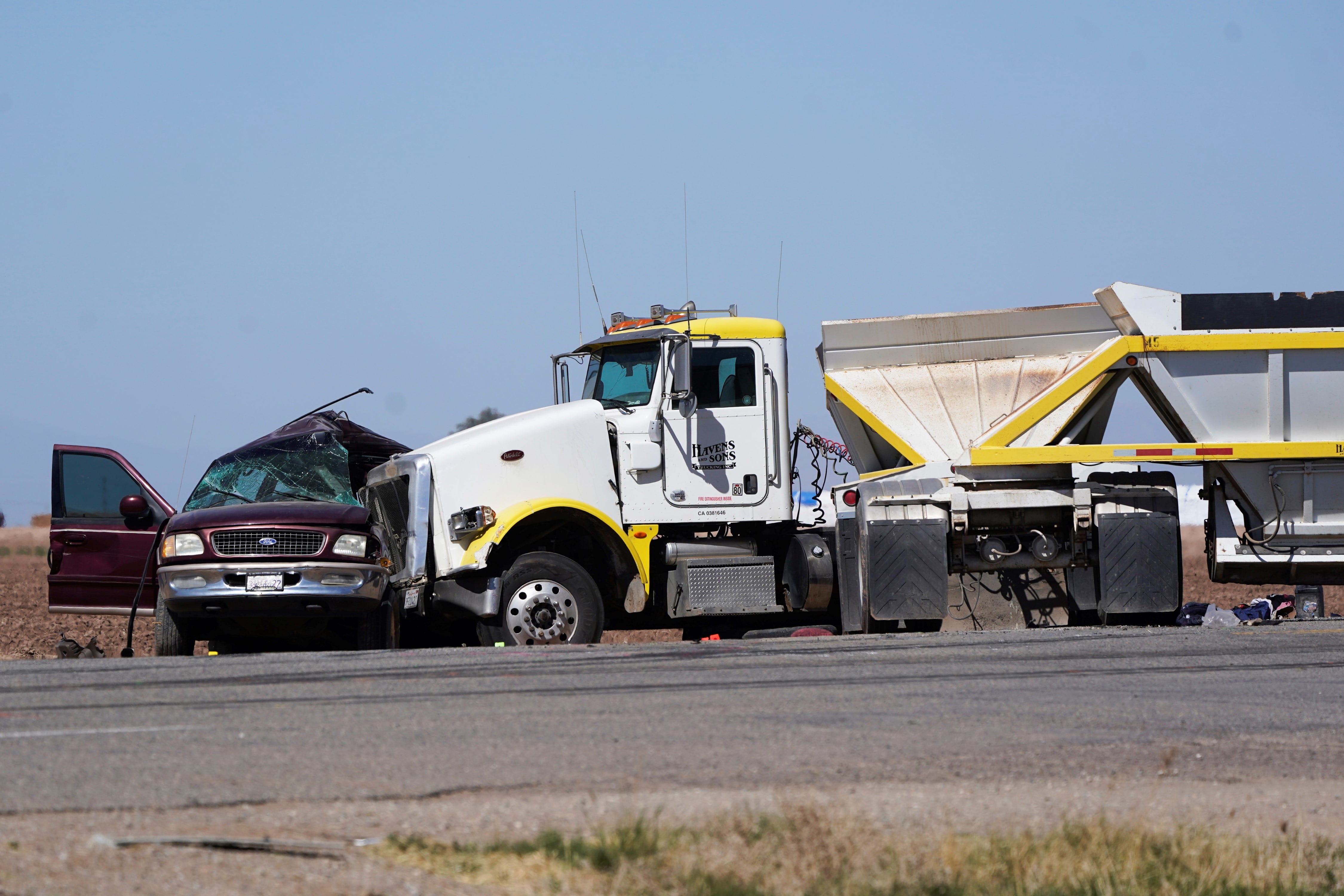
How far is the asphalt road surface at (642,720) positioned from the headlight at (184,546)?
4.58ft

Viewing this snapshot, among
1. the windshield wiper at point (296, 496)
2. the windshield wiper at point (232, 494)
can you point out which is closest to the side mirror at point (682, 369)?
the windshield wiper at point (296, 496)

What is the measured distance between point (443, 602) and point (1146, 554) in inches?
237

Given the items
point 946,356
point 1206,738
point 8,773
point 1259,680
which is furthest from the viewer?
point 946,356

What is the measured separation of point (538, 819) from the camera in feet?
15.5

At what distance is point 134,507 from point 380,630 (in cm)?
224

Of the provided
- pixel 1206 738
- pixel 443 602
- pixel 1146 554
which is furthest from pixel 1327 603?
pixel 1206 738

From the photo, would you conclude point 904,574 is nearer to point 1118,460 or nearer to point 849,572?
point 849,572

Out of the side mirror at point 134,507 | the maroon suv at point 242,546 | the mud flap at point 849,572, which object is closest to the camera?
the maroon suv at point 242,546

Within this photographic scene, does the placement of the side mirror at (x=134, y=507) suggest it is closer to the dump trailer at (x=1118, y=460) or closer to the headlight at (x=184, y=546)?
the headlight at (x=184, y=546)

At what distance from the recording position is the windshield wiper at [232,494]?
12.5 meters

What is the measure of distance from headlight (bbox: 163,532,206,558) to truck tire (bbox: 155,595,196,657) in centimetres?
54

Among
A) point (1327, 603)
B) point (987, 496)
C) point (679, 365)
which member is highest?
point (679, 365)

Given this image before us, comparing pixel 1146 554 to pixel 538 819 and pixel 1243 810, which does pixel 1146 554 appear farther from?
pixel 538 819

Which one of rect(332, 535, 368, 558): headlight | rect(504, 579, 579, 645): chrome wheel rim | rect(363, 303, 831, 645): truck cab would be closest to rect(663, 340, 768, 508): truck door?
rect(363, 303, 831, 645): truck cab
